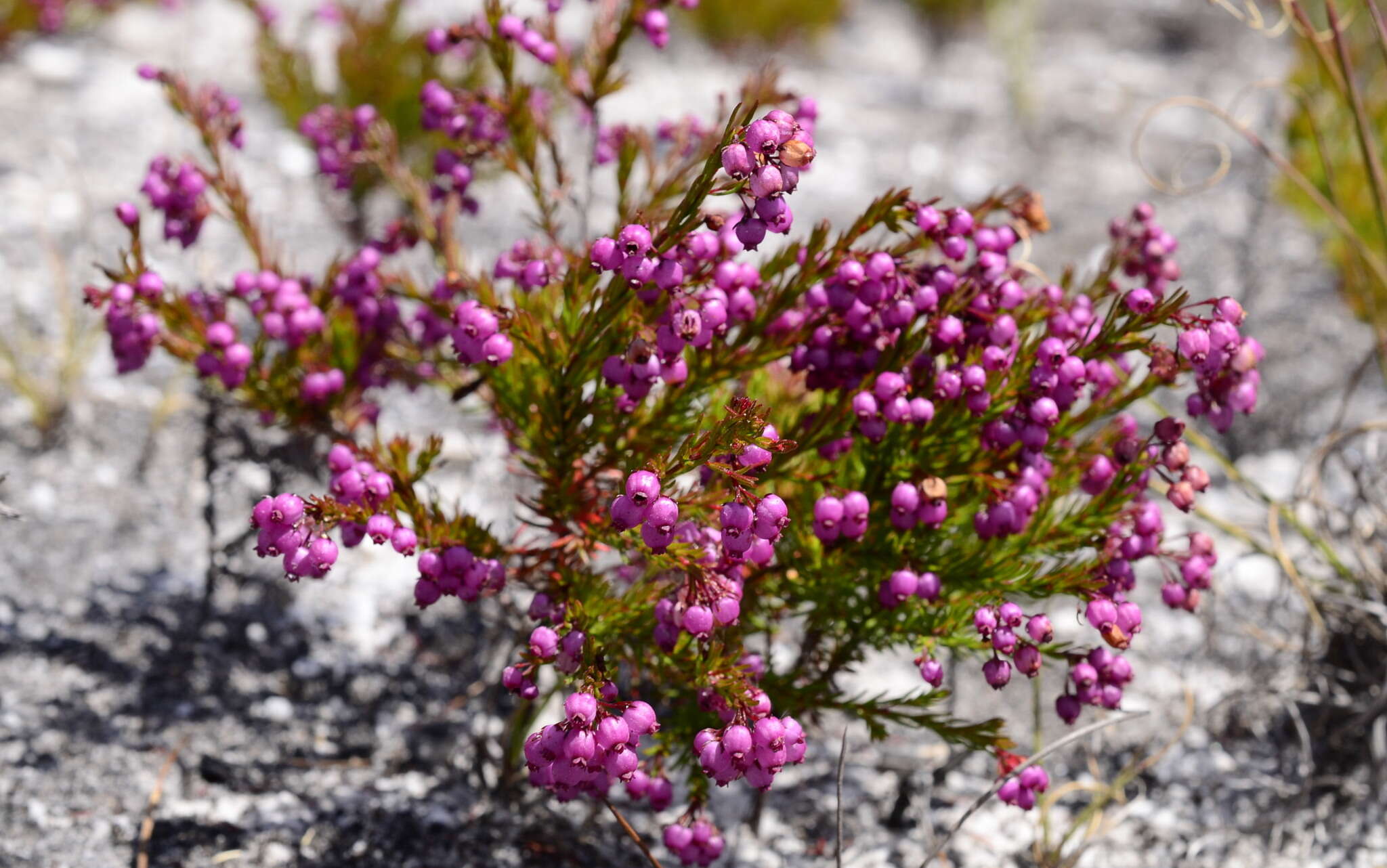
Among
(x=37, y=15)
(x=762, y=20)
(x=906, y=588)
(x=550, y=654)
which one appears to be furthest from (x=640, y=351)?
(x=762, y=20)

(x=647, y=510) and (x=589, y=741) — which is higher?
(x=647, y=510)

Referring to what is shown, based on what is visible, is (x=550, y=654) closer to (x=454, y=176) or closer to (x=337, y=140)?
(x=454, y=176)

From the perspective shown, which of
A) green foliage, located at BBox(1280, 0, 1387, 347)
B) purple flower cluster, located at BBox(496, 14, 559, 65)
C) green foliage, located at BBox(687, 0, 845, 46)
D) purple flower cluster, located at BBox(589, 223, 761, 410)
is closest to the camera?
purple flower cluster, located at BBox(589, 223, 761, 410)

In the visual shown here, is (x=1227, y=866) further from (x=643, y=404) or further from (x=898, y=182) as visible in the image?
(x=898, y=182)

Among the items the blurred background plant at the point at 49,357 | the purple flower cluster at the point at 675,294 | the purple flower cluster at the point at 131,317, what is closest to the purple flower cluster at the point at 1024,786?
the purple flower cluster at the point at 675,294

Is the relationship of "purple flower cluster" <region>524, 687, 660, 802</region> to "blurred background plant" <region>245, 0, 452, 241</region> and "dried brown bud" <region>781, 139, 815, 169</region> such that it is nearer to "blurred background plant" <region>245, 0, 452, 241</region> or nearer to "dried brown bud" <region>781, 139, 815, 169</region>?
"dried brown bud" <region>781, 139, 815, 169</region>

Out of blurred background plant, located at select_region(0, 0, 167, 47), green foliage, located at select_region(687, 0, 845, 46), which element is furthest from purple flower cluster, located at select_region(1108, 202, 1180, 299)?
green foliage, located at select_region(687, 0, 845, 46)

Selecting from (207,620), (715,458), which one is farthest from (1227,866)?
(207,620)
